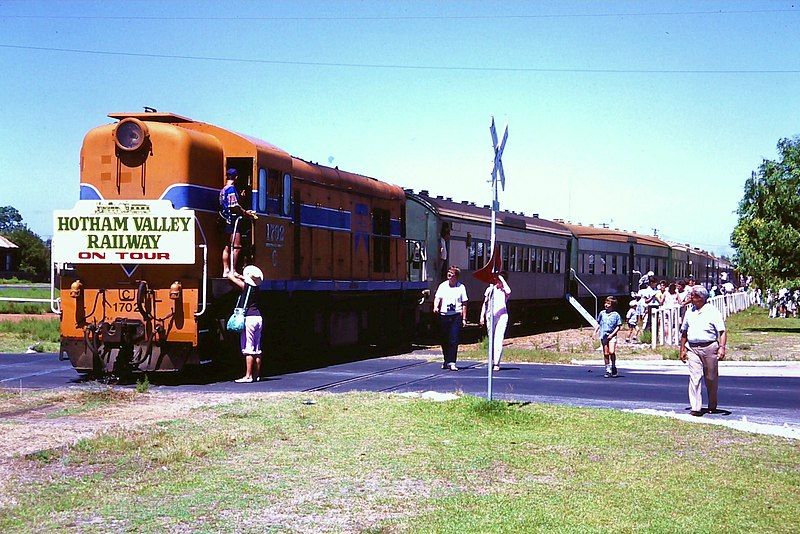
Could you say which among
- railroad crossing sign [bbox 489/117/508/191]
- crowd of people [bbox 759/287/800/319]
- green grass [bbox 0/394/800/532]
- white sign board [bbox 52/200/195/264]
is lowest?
green grass [bbox 0/394/800/532]

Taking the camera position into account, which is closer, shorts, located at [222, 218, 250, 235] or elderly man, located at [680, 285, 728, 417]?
elderly man, located at [680, 285, 728, 417]

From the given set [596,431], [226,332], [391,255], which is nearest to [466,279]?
[391,255]

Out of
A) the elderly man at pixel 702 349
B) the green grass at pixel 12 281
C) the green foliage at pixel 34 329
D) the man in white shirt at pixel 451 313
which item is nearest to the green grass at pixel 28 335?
the green foliage at pixel 34 329

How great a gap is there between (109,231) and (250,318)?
270 centimetres

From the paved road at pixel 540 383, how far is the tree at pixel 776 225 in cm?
1624

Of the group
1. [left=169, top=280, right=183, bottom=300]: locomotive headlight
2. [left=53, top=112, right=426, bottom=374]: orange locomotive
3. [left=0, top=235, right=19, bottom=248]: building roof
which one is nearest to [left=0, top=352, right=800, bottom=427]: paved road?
[left=53, top=112, right=426, bottom=374]: orange locomotive

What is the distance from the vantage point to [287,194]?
61.0 ft

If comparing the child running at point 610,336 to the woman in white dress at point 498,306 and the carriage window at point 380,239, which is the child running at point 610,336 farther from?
the carriage window at point 380,239

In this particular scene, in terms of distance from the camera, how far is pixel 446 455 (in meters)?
9.73

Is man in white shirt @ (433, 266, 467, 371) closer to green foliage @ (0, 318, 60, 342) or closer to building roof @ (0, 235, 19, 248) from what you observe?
green foliage @ (0, 318, 60, 342)

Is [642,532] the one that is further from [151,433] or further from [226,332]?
[226,332]

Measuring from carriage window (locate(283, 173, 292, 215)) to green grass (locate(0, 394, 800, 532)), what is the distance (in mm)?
6834

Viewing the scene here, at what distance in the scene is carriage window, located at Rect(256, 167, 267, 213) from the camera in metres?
17.3

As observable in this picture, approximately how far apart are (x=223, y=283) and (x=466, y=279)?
44.6 ft
